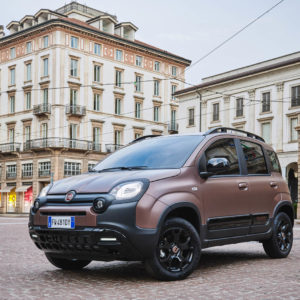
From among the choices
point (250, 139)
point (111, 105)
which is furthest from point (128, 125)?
point (250, 139)

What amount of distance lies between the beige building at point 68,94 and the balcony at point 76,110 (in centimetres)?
9

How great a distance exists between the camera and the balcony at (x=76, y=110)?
50.1 metres

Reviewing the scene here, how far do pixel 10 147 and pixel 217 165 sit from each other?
48533mm

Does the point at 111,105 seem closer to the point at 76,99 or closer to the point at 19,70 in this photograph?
the point at 76,99

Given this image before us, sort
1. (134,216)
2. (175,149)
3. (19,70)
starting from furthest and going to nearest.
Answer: (19,70), (175,149), (134,216)

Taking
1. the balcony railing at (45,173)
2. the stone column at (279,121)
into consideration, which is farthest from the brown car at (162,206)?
the balcony railing at (45,173)

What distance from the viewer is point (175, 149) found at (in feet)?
24.0

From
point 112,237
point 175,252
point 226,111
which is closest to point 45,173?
point 226,111

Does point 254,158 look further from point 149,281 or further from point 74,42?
point 74,42

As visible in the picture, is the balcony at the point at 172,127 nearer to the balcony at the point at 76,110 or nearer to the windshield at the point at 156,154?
the balcony at the point at 76,110

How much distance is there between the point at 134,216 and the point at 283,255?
11.4 feet

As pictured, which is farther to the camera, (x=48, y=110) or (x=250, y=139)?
(x=48, y=110)

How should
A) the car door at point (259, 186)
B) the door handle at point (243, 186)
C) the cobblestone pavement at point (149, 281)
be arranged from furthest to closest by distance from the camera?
the car door at point (259, 186) < the door handle at point (243, 186) < the cobblestone pavement at point (149, 281)

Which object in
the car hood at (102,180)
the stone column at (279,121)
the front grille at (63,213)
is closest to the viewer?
the front grille at (63,213)
